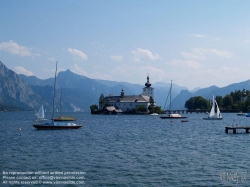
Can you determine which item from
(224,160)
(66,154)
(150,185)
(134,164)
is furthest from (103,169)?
(224,160)

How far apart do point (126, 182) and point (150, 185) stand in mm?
1766

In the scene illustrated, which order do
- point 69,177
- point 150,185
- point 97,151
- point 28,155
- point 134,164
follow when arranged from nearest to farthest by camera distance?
point 150,185, point 69,177, point 134,164, point 28,155, point 97,151

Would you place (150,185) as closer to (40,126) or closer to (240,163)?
(240,163)

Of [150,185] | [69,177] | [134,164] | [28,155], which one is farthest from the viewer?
[28,155]

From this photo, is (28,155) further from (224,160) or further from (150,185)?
(224,160)

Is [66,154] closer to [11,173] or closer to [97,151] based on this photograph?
[97,151]

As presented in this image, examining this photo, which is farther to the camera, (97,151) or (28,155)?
(97,151)

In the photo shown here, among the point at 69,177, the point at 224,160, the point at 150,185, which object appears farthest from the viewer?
the point at 224,160

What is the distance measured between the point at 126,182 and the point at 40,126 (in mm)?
48908

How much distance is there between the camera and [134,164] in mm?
31359

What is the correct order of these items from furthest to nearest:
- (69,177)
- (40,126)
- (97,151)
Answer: (40,126)
(97,151)
(69,177)

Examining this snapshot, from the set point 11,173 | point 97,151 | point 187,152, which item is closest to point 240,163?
point 187,152

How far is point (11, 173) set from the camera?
27.7m

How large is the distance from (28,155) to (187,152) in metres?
16.8
